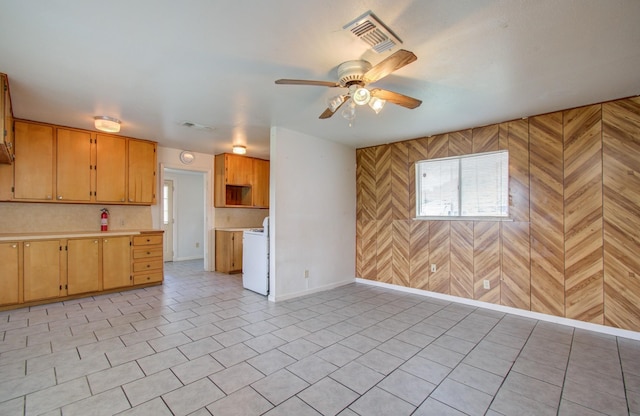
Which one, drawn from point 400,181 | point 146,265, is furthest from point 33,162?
point 400,181

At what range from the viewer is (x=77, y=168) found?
424 centimetres

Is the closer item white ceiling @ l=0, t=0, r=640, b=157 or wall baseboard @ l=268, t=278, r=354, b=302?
white ceiling @ l=0, t=0, r=640, b=157

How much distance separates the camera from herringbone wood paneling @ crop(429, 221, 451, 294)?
4.26 metres

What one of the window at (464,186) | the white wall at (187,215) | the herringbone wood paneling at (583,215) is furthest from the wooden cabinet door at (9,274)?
the herringbone wood paneling at (583,215)

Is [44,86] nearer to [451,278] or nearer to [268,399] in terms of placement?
[268,399]

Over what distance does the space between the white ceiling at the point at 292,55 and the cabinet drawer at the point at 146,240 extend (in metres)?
1.95

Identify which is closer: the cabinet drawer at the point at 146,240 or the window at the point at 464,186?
the window at the point at 464,186

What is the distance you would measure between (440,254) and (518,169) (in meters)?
1.54

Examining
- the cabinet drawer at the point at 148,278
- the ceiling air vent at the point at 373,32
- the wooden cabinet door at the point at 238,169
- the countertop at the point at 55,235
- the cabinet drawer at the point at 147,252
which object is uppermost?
the ceiling air vent at the point at 373,32

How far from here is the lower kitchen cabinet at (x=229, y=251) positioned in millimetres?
5910

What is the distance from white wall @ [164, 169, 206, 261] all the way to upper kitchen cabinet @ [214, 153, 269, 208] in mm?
1390

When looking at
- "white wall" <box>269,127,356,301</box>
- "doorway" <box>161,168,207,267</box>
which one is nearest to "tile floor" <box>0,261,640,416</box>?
"white wall" <box>269,127,356,301</box>

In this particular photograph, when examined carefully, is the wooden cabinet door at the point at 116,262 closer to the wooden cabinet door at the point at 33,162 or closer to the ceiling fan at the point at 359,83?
the wooden cabinet door at the point at 33,162

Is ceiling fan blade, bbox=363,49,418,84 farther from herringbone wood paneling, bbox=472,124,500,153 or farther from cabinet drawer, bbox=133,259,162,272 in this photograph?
cabinet drawer, bbox=133,259,162,272
